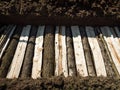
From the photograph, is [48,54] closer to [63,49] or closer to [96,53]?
[63,49]

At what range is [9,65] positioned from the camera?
341 cm

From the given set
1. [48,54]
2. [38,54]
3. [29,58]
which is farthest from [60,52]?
[29,58]

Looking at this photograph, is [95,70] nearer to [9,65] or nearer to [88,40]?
[88,40]

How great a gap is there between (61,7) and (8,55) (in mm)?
1239

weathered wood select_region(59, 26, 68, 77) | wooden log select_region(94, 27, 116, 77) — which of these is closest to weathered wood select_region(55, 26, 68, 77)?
weathered wood select_region(59, 26, 68, 77)

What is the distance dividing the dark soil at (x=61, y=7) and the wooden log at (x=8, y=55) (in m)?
0.40

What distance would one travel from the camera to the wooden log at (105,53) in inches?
134

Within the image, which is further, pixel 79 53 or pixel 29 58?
pixel 79 53

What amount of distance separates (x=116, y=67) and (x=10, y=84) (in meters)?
1.49

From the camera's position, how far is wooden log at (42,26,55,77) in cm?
334

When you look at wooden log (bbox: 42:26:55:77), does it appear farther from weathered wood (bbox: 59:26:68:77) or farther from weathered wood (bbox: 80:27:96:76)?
weathered wood (bbox: 80:27:96:76)

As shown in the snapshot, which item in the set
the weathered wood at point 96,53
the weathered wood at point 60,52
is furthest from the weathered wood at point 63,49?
the weathered wood at point 96,53

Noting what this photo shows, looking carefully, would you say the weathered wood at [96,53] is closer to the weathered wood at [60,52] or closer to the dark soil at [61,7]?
the dark soil at [61,7]

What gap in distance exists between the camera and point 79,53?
3689 millimetres
